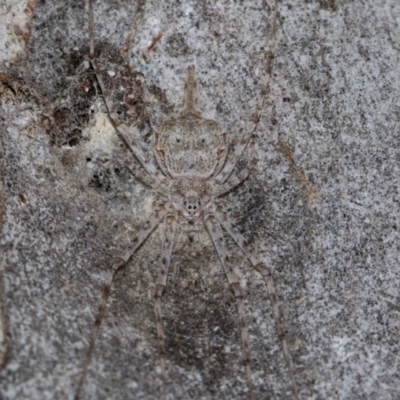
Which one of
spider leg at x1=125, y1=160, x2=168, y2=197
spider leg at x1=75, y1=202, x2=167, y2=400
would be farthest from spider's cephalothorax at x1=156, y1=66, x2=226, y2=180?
spider leg at x1=75, y1=202, x2=167, y2=400

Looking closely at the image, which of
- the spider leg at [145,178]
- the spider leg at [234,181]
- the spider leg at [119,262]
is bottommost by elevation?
the spider leg at [119,262]

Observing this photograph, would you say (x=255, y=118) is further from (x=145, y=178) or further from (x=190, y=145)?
(x=145, y=178)

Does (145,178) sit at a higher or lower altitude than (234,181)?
lower

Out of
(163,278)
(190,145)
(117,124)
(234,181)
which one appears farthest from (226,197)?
(117,124)

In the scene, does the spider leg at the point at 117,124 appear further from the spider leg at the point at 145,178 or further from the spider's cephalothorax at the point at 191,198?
the spider's cephalothorax at the point at 191,198

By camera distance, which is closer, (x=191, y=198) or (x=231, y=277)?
(x=231, y=277)

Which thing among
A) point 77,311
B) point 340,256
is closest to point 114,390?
point 77,311

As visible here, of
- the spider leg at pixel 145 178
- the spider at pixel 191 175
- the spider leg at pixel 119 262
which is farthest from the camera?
the spider leg at pixel 145 178

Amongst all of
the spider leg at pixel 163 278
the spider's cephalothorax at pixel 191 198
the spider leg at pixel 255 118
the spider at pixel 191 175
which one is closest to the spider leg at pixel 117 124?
the spider at pixel 191 175
